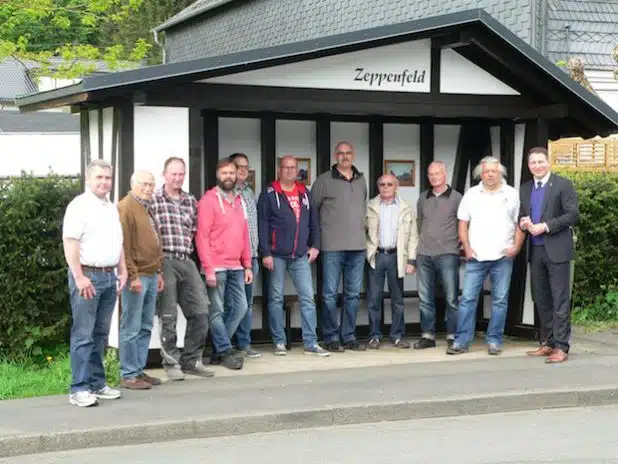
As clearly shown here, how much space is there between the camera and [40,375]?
9414 millimetres

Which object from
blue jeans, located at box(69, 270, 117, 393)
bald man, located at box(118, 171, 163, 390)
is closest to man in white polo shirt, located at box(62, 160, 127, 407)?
blue jeans, located at box(69, 270, 117, 393)

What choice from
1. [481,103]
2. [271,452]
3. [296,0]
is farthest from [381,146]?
[296,0]

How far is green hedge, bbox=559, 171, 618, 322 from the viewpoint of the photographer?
42.9 feet

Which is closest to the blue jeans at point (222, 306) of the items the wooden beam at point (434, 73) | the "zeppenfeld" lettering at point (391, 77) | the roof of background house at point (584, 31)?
the "zeppenfeld" lettering at point (391, 77)

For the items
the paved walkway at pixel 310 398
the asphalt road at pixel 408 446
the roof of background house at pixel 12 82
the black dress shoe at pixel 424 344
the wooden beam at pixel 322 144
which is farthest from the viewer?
the roof of background house at pixel 12 82

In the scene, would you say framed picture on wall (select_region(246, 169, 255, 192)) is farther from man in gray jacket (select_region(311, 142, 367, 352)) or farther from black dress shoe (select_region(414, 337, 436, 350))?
black dress shoe (select_region(414, 337, 436, 350))

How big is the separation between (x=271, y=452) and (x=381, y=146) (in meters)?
4.95

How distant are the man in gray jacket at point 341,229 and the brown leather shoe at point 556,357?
1.95m

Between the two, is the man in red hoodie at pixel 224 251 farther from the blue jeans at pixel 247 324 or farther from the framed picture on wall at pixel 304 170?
the framed picture on wall at pixel 304 170

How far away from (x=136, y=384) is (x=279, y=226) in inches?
89.7

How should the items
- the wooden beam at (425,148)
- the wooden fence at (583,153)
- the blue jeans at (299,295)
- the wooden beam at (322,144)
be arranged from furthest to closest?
the wooden fence at (583,153)
the wooden beam at (425,148)
the wooden beam at (322,144)
the blue jeans at (299,295)

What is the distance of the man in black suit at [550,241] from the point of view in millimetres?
10156

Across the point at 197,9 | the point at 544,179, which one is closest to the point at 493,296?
the point at 544,179

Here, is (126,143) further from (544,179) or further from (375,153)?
(544,179)
